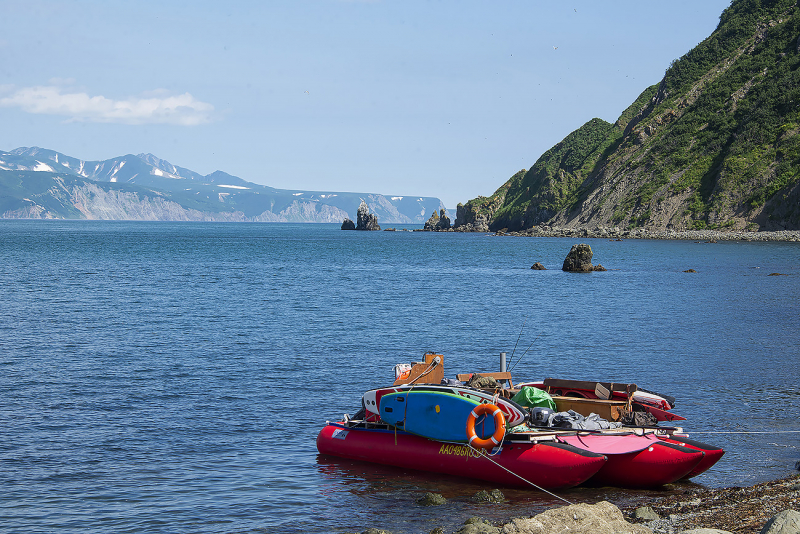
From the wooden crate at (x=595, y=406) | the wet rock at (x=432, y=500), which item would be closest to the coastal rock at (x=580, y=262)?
the wooden crate at (x=595, y=406)

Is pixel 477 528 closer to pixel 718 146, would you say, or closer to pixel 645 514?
pixel 645 514

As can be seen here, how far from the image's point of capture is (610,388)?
18609mm

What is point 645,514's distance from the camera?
1349cm

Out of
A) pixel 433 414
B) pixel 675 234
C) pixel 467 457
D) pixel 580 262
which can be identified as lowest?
pixel 467 457

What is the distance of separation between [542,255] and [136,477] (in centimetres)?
9496

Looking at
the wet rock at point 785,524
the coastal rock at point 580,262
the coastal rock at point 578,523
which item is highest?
the coastal rock at point 580,262

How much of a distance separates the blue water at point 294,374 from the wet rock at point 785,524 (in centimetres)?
550

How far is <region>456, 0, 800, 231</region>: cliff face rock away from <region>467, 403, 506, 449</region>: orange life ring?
123449 millimetres

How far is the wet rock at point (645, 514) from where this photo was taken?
13367mm

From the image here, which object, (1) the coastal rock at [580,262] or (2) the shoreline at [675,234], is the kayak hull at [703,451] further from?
(2) the shoreline at [675,234]

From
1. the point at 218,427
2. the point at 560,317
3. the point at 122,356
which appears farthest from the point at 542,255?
the point at 218,427

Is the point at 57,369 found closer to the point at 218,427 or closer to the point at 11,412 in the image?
the point at 11,412

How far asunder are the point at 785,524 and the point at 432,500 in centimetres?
732

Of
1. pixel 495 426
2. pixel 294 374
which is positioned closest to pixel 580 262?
pixel 294 374
